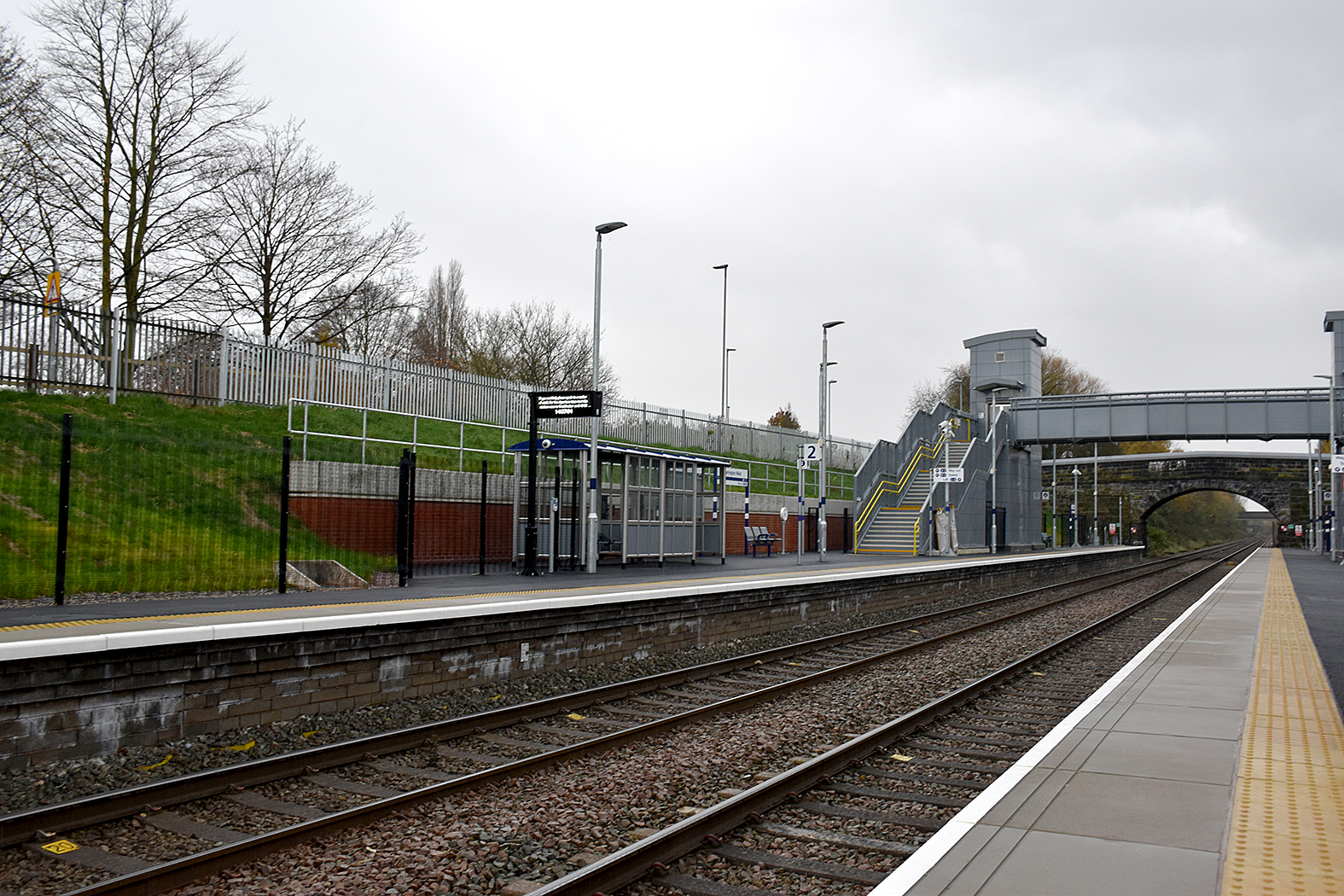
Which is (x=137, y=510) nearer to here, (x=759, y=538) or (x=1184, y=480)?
(x=759, y=538)

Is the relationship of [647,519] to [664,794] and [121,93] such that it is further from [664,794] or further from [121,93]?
[121,93]

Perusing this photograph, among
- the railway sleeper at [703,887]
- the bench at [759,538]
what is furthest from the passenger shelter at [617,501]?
the railway sleeper at [703,887]

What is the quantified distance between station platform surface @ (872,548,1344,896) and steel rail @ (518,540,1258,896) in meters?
1.33

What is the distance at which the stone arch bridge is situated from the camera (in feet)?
261

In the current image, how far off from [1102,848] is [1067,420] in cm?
4439

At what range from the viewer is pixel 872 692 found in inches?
426

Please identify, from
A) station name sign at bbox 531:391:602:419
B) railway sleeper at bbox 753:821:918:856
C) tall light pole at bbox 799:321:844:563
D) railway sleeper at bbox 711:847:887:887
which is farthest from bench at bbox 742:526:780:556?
railway sleeper at bbox 711:847:887:887

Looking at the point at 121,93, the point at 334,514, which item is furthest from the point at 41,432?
the point at 121,93

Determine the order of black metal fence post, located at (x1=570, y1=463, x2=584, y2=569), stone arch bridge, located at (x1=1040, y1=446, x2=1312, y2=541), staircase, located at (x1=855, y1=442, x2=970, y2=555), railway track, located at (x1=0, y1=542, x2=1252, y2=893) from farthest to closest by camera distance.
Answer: stone arch bridge, located at (x1=1040, y1=446, x2=1312, y2=541), staircase, located at (x1=855, y1=442, x2=970, y2=555), black metal fence post, located at (x1=570, y1=463, x2=584, y2=569), railway track, located at (x1=0, y1=542, x2=1252, y2=893)

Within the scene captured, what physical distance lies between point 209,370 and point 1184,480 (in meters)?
77.9

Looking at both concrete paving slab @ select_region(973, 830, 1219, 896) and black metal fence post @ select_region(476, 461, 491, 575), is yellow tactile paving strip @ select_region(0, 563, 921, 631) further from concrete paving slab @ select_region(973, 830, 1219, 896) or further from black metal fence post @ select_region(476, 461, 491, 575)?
concrete paving slab @ select_region(973, 830, 1219, 896)

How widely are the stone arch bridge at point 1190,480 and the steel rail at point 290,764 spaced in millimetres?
74947

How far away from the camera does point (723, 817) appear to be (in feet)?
19.1

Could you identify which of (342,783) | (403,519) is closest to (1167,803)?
(342,783)
